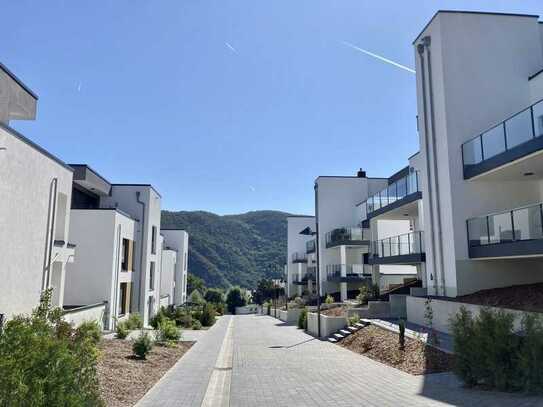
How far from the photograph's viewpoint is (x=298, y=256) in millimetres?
60531

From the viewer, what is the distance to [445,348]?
40.9ft

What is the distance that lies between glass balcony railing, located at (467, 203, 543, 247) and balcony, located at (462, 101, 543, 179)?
71.1 inches

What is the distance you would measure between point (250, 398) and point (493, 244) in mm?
10855

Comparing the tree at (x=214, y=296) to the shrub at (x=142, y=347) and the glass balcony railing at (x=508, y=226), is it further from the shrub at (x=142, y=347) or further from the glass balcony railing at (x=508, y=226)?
the shrub at (x=142, y=347)

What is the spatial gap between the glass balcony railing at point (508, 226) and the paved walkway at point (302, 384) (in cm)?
580

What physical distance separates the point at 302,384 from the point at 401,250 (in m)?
14.5

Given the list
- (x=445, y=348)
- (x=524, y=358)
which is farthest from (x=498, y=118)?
(x=524, y=358)

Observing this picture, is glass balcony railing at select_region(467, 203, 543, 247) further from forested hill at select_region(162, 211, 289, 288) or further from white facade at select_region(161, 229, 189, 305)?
forested hill at select_region(162, 211, 289, 288)

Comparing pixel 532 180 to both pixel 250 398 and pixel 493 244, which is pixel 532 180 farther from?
pixel 250 398

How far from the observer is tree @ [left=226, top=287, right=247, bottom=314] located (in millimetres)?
75500

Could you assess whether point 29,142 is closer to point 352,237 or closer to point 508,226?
point 508,226

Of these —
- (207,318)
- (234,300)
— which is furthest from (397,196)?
(234,300)

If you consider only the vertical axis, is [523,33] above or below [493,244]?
above

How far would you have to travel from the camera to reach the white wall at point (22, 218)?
38.1 ft
